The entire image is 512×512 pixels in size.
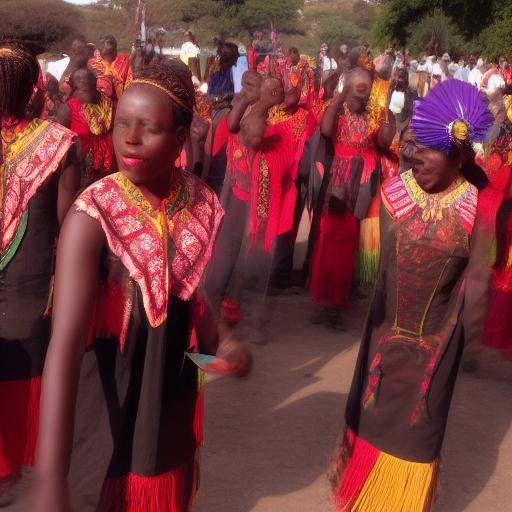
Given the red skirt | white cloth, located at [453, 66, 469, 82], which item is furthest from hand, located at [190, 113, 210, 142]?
white cloth, located at [453, 66, 469, 82]

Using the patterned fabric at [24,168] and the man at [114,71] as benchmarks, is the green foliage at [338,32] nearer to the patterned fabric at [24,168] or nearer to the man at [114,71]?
the man at [114,71]

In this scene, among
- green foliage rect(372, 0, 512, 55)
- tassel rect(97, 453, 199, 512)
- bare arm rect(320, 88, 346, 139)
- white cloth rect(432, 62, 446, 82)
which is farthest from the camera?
green foliage rect(372, 0, 512, 55)

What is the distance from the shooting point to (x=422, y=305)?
3.44 m

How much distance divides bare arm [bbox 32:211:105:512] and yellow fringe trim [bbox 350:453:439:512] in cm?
191

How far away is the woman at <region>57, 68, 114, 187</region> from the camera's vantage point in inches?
247

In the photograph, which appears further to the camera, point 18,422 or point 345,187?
point 345,187

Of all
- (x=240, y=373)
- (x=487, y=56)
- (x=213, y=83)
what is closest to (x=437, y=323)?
(x=240, y=373)

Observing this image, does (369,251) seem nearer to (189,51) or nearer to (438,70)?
(189,51)

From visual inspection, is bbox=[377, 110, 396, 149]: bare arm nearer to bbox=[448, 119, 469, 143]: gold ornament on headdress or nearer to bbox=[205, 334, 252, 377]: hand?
bbox=[448, 119, 469, 143]: gold ornament on headdress

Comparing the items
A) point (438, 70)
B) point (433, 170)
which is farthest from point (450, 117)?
point (438, 70)

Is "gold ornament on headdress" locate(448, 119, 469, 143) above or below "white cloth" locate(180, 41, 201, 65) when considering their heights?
above

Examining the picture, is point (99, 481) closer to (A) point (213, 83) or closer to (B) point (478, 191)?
(B) point (478, 191)

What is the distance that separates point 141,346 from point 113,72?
19.0 feet

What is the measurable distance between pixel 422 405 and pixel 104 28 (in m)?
52.3
